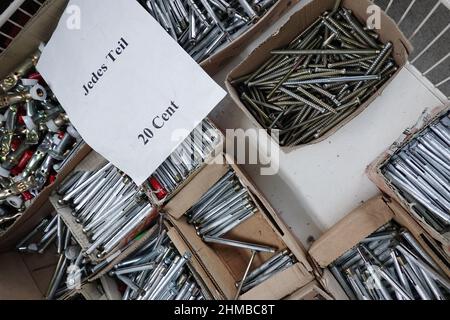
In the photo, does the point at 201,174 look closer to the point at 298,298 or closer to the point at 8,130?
the point at 298,298

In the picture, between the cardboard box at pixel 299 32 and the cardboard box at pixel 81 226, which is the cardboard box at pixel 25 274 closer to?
the cardboard box at pixel 81 226

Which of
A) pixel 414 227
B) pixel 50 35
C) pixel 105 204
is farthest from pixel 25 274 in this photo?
pixel 414 227

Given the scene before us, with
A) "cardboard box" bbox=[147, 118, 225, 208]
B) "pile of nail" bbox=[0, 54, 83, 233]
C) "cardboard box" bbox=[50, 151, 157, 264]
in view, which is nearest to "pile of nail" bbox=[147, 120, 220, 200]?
"cardboard box" bbox=[147, 118, 225, 208]

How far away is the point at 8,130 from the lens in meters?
1.60

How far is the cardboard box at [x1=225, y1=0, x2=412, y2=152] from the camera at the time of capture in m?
1.28

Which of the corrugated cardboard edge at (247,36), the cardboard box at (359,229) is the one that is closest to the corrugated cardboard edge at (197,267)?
the cardboard box at (359,229)

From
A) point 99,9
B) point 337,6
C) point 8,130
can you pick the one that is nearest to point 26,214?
point 8,130

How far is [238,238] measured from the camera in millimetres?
1696

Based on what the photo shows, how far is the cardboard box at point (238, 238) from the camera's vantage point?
4.50ft

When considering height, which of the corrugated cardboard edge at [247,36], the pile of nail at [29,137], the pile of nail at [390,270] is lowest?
the pile of nail at [390,270]

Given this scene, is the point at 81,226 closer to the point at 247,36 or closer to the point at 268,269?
the point at 268,269

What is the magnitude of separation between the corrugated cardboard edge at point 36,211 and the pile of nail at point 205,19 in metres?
0.55

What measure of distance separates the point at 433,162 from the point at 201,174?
756mm

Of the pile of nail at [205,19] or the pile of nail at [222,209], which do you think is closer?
the pile of nail at [205,19]
